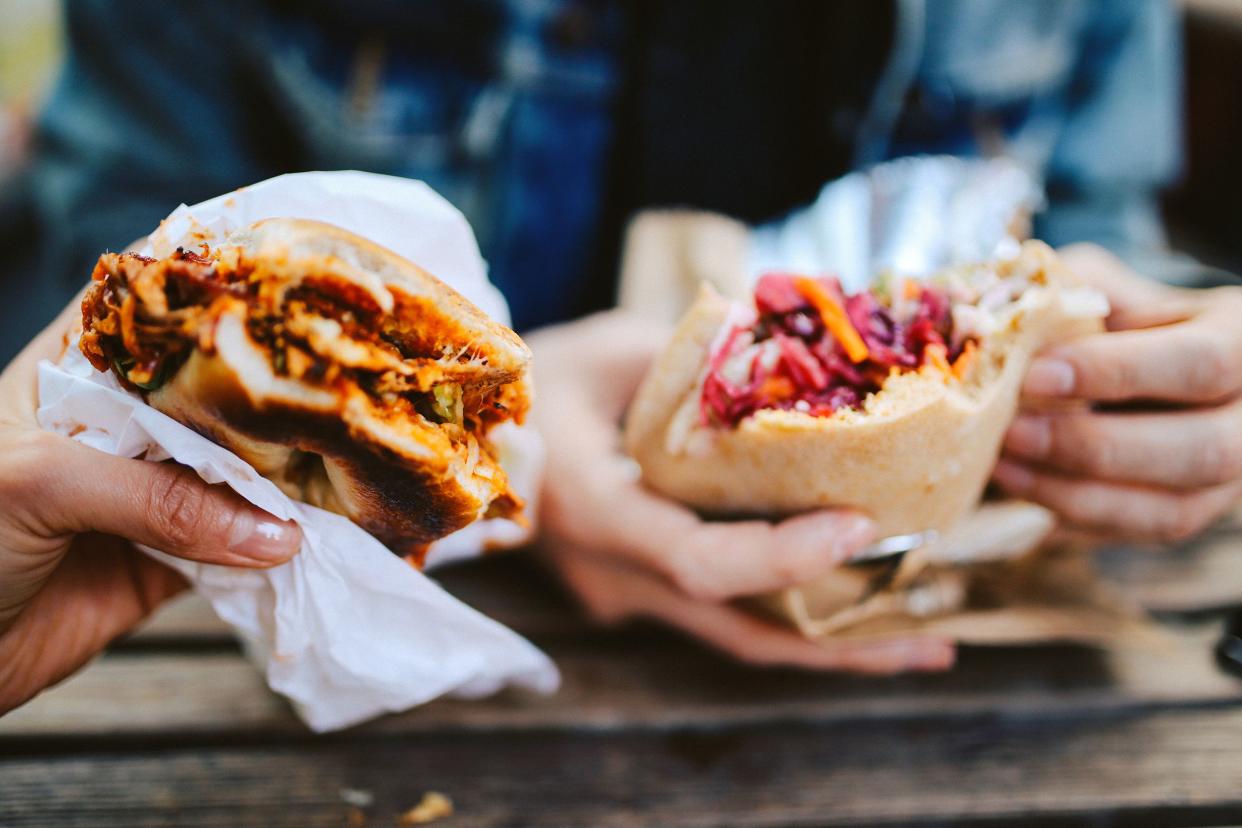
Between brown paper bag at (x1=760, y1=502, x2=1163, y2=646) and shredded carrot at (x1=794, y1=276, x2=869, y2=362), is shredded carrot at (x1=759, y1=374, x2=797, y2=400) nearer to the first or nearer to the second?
Result: shredded carrot at (x1=794, y1=276, x2=869, y2=362)

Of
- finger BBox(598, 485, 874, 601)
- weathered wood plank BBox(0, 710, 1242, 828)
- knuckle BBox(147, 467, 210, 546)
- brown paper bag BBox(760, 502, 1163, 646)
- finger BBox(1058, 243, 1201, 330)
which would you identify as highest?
finger BBox(1058, 243, 1201, 330)

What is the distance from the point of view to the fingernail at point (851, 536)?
3.69 feet

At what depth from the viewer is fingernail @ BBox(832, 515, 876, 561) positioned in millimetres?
1126

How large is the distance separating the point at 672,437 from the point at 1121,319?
78 cm

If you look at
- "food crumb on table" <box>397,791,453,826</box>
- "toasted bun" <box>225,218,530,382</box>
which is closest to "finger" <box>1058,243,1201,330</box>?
"toasted bun" <box>225,218,530,382</box>

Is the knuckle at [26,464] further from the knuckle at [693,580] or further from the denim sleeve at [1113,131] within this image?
the denim sleeve at [1113,131]

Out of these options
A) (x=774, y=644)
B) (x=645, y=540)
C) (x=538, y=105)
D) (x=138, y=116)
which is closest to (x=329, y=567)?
(x=645, y=540)

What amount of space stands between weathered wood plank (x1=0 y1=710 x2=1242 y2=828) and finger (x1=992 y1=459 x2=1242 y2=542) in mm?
308

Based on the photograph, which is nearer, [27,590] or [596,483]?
[27,590]

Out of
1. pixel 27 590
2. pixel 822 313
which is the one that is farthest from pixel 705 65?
pixel 27 590

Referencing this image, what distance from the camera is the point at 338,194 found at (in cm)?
97

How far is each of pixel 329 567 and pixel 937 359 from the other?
2.80ft

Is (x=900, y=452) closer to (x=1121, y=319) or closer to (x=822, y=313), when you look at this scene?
(x=822, y=313)

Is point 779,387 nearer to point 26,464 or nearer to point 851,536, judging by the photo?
point 851,536
